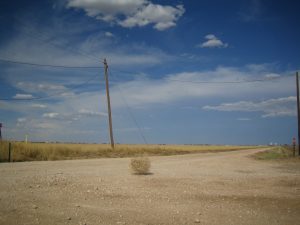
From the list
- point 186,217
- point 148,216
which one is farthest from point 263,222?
point 148,216

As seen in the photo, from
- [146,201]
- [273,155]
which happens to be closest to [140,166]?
[146,201]

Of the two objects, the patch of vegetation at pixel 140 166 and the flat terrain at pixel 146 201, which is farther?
the patch of vegetation at pixel 140 166

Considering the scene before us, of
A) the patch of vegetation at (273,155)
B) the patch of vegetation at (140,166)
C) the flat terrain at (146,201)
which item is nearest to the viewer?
the flat terrain at (146,201)

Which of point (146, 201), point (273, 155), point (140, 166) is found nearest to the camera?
point (146, 201)

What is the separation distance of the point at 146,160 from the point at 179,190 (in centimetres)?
486

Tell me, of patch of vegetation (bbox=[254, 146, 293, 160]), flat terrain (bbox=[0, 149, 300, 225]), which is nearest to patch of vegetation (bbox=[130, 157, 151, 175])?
flat terrain (bbox=[0, 149, 300, 225])

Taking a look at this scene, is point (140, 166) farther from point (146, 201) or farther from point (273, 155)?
point (273, 155)

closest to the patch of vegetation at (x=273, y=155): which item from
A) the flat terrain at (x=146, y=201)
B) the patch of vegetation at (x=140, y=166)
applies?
the patch of vegetation at (x=140, y=166)

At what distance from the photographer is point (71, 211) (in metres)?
7.89

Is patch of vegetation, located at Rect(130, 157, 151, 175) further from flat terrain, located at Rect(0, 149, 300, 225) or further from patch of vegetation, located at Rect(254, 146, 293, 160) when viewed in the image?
patch of vegetation, located at Rect(254, 146, 293, 160)

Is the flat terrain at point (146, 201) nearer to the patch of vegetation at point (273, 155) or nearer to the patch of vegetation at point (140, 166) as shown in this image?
the patch of vegetation at point (140, 166)

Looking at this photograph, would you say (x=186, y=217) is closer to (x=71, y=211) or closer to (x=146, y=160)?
(x=71, y=211)

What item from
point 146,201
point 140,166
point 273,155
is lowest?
point 273,155

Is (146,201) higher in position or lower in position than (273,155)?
higher
